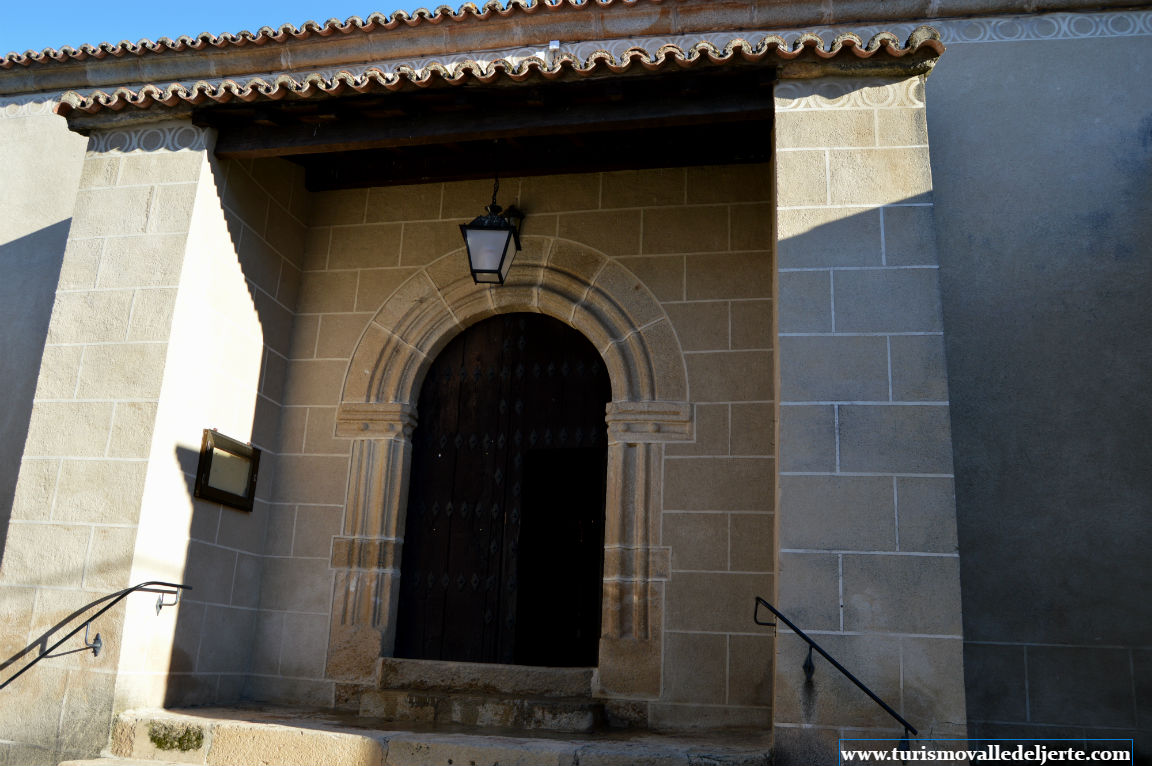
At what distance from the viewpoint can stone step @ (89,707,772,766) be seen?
13.3 ft

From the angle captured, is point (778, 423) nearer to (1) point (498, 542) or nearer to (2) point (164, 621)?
(1) point (498, 542)

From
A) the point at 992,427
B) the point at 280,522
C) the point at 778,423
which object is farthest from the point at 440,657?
the point at 992,427

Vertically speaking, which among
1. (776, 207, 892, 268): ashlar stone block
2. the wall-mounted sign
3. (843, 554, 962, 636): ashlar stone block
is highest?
(776, 207, 892, 268): ashlar stone block

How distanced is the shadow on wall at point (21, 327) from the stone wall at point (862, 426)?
15.1ft

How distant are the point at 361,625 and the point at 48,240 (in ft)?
11.1

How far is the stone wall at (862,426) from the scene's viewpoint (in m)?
3.97

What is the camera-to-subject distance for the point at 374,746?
13.9 feet

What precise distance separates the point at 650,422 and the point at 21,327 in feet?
13.4

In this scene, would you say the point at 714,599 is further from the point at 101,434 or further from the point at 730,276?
the point at 101,434

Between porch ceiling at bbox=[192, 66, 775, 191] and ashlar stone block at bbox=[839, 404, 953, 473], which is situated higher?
porch ceiling at bbox=[192, 66, 775, 191]

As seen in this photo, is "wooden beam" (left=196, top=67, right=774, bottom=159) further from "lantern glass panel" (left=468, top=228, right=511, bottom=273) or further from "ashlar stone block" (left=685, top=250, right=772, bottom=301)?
"ashlar stone block" (left=685, top=250, right=772, bottom=301)

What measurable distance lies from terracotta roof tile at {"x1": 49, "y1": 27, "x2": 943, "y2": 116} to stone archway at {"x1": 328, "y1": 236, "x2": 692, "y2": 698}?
1313 millimetres

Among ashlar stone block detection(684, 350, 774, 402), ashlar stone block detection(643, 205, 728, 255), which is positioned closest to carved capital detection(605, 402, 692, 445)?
ashlar stone block detection(684, 350, 774, 402)

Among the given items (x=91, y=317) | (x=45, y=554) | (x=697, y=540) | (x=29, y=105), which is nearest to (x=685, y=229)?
(x=697, y=540)
